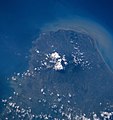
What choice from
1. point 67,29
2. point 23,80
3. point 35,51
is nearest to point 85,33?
point 67,29

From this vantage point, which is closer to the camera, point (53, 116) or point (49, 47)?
point (53, 116)

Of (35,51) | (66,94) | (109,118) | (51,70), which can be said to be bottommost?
(109,118)

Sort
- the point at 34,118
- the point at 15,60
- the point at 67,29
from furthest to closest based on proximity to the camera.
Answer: the point at 67,29, the point at 15,60, the point at 34,118

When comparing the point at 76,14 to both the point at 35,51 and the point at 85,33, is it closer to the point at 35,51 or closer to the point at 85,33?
the point at 85,33

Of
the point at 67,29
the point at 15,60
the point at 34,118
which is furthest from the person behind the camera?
the point at 67,29

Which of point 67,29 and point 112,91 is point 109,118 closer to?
point 112,91

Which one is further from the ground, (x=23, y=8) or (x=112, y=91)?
(x=23, y=8)
